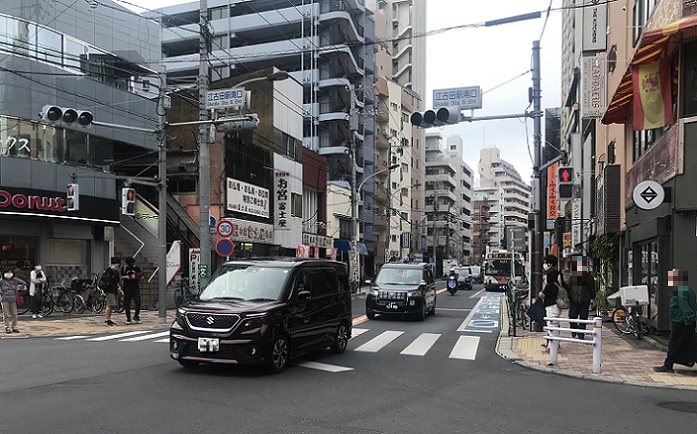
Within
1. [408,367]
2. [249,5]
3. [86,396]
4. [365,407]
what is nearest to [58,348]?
[86,396]

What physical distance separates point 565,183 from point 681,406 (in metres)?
7.73

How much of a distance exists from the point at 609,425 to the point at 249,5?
5475cm

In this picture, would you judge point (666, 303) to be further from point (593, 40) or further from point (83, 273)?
point (83, 273)

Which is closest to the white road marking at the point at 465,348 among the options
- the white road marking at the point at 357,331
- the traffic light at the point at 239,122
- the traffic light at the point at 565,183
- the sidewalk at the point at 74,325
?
the white road marking at the point at 357,331

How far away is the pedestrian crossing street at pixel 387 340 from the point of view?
43.0ft

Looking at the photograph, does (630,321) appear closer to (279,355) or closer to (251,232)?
(279,355)

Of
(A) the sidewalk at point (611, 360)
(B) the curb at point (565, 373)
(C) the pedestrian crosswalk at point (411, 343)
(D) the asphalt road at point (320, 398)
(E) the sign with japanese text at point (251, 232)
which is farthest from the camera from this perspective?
(E) the sign with japanese text at point (251, 232)

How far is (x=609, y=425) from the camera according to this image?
693cm

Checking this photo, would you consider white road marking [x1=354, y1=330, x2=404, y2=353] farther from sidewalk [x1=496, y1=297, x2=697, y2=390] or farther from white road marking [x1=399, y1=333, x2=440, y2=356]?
sidewalk [x1=496, y1=297, x2=697, y2=390]

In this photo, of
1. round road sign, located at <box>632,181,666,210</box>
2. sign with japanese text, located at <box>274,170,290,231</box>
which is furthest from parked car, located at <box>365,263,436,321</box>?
sign with japanese text, located at <box>274,170,290,231</box>

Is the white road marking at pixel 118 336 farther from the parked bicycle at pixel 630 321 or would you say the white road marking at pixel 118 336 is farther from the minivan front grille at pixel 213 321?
the parked bicycle at pixel 630 321

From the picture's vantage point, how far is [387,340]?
14.9m

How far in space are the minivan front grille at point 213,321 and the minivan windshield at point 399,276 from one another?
40.0 feet

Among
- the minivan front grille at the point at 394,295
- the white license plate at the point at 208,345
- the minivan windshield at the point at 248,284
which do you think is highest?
the minivan windshield at the point at 248,284
